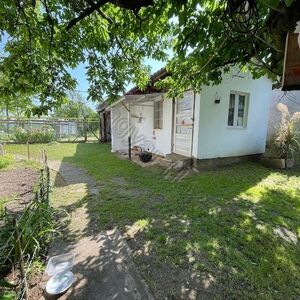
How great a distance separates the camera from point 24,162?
8016 mm

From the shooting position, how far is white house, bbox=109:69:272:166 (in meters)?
6.70

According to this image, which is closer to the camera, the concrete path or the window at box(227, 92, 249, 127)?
the concrete path

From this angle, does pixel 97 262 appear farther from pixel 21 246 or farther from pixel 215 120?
pixel 215 120

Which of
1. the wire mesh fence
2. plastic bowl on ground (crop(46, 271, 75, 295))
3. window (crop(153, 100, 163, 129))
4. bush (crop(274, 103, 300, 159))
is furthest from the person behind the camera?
window (crop(153, 100, 163, 129))

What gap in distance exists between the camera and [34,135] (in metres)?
15.5

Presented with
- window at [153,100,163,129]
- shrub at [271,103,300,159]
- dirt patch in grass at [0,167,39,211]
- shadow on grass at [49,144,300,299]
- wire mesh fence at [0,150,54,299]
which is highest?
window at [153,100,163,129]

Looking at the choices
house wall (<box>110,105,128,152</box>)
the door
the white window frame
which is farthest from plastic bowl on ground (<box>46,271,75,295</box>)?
house wall (<box>110,105,128,152</box>)

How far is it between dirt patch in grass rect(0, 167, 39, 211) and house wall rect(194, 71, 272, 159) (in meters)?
4.99

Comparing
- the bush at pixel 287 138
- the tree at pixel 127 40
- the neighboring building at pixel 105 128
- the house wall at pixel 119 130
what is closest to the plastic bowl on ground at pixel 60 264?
the tree at pixel 127 40

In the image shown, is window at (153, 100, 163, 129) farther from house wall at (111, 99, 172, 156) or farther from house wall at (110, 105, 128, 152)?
house wall at (110, 105, 128, 152)

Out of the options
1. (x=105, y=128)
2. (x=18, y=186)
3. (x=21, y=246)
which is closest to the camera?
(x=21, y=246)

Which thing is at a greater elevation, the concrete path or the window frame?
the window frame

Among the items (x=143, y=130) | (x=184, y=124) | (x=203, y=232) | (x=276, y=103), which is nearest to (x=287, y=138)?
(x=184, y=124)

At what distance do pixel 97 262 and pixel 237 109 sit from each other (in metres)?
6.90
